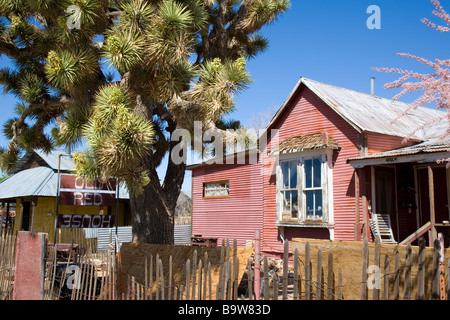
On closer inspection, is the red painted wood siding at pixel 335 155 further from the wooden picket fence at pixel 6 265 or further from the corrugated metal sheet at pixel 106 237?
the corrugated metal sheet at pixel 106 237

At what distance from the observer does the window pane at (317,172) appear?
41.0 feet

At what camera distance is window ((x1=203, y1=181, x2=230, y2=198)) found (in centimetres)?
1705

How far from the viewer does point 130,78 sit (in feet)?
30.8

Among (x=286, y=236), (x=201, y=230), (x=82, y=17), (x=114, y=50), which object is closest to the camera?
(x=114, y=50)

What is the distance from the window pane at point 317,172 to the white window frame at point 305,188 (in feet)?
0.41

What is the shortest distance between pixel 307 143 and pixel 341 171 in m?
1.31

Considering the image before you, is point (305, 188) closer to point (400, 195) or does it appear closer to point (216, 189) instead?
point (400, 195)

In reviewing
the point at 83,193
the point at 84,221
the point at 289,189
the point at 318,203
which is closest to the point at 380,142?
the point at 318,203

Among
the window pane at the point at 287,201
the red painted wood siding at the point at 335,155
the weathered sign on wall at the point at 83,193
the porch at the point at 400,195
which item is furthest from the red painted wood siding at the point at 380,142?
the weathered sign on wall at the point at 83,193

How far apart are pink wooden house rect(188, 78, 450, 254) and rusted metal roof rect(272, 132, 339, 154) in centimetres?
3
